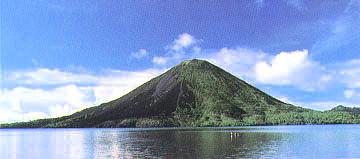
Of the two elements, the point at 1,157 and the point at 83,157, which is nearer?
the point at 83,157

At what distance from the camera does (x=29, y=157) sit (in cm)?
7300

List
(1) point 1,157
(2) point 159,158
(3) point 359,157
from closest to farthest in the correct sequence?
(3) point 359,157
(2) point 159,158
(1) point 1,157

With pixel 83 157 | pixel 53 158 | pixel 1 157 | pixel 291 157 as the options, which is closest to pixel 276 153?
pixel 291 157

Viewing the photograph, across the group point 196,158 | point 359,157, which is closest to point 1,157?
point 196,158

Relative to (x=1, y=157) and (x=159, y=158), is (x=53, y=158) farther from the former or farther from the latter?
(x=159, y=158)

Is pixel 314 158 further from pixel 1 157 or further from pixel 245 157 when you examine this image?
pixel 1 157

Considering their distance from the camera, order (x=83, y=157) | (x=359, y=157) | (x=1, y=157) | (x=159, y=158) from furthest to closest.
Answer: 1. (x=1, y=157)
2. (x=83, y=157)
3. (x=159, y=158)
4. (x=359, y=157)

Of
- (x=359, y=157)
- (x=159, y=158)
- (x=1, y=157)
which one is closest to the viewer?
(x=359, y=157)

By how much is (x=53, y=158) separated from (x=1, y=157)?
9.45 metres

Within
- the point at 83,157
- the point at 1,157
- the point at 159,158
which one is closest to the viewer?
the point at 159,158

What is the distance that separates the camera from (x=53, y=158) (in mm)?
71375

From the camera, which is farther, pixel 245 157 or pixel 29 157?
pixel 29 157

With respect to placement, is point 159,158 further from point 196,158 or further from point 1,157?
point 1,157

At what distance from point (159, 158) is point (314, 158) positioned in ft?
59.8
